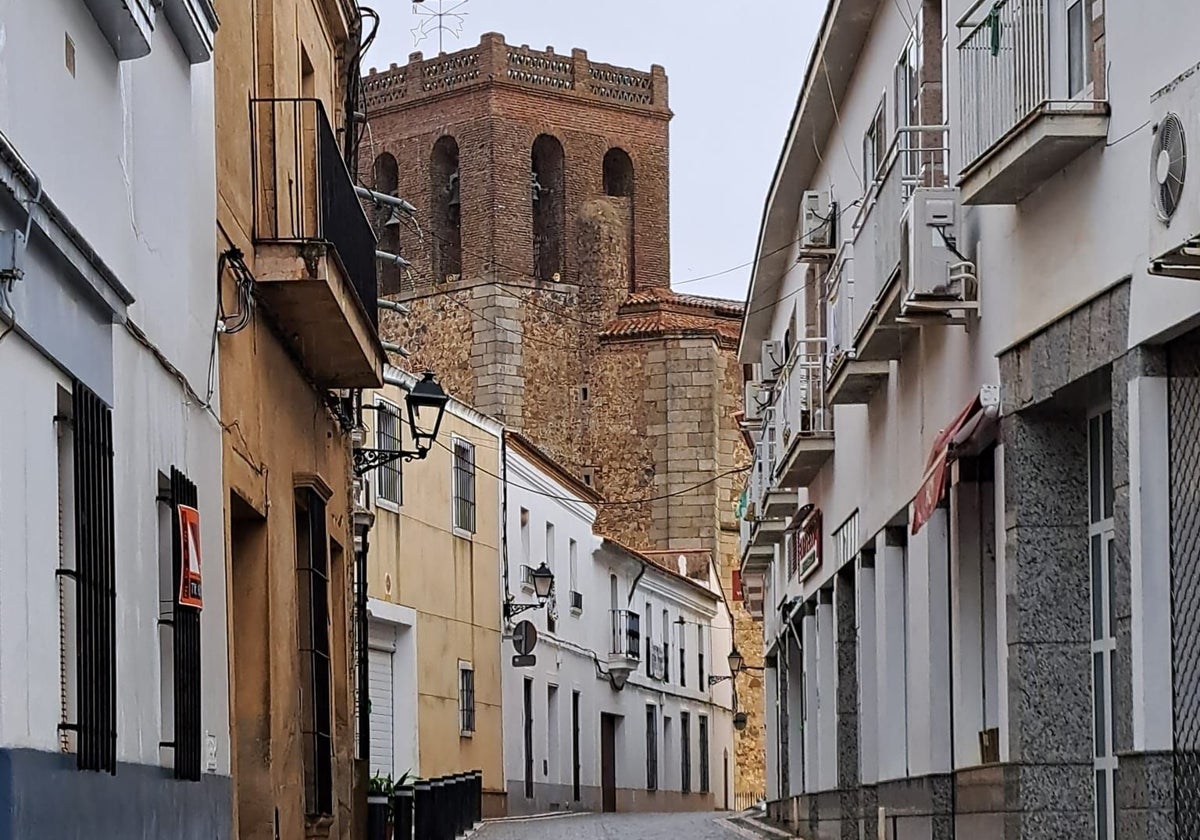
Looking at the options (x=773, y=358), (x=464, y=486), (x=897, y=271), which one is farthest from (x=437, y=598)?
(x=897, y=271)

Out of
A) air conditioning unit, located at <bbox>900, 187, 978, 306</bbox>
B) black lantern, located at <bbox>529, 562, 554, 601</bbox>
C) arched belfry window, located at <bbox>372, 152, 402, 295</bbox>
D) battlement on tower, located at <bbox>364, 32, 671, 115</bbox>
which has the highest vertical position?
battlement on tower, located at <bbox>364, 32, 671, 115</bbox>

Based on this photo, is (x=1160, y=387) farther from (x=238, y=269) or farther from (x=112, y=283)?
(x=238, y=269)

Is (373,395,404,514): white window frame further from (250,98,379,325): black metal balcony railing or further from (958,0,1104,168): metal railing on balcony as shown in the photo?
(958,0,1104,168): metal railing on balcony

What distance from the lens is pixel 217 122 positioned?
1219 cm

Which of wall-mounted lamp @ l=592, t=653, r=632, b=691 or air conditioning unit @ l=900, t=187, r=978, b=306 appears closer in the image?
air conditioning unit @ l=900, t=187, r=978, b=306

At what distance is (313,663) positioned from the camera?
1477cm

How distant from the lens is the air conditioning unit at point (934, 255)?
12773 mm

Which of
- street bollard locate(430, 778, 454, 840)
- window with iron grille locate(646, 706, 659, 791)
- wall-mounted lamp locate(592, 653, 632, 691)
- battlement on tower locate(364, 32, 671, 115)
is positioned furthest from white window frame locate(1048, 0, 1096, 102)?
battlement on tower locate(364, 32, 671, 115)

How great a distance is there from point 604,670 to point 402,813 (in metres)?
25.7

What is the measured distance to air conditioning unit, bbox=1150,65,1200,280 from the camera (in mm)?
8344

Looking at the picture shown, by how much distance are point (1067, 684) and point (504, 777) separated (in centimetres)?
2464

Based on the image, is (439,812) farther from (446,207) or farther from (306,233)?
(446,207)

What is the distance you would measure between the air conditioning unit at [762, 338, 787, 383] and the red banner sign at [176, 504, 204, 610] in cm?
1496

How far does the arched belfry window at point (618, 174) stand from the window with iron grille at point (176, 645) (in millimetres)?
58940
